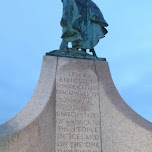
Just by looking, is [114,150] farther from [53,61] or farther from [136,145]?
[53,61]

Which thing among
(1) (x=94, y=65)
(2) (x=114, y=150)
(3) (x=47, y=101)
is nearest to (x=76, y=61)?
(1) (x=94, y=65)

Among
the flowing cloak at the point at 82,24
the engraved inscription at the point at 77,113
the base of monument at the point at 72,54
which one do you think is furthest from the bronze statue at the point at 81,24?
the engraved inscription at the point at 77,113

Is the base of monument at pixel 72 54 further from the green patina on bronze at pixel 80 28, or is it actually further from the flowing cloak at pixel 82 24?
the flowing cloak at pixel 82 24

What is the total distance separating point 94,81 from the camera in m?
7.12

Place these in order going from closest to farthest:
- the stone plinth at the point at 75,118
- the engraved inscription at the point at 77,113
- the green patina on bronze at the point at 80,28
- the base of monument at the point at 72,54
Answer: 1. the stone plinth at the point at 75,118
2. the engraved inscription at the point at 77,113
3. the base of monument at the point at 72,54
4. the green patina on bronze at the point at 80,28

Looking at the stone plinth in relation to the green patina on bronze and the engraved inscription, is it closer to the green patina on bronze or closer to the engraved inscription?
the engraved inscription

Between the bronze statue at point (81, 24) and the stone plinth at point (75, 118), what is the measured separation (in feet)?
2.04

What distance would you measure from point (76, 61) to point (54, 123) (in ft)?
5.35

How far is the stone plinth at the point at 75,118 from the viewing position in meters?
6.20

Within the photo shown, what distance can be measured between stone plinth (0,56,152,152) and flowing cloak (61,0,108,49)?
66cm

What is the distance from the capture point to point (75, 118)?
657cm

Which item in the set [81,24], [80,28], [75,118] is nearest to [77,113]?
[75,118]

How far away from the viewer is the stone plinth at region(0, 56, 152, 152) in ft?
20.4

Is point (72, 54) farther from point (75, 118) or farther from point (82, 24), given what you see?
point (75, 118)
